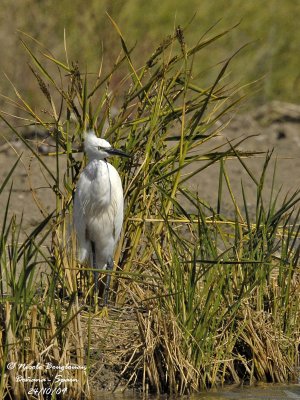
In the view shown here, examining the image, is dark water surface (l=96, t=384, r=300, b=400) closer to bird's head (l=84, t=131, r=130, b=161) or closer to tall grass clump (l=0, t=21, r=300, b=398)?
tall grass clump (l=0, t=21, r=300, b=398)

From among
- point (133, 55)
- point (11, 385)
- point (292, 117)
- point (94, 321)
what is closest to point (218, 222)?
point (94, 321)

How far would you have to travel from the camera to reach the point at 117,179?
5777 mm

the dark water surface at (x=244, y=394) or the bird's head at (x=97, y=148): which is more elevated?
the bird's head at (x=97, y=148)

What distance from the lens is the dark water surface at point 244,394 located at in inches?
194

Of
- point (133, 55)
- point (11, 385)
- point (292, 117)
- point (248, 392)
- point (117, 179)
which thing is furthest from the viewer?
point (292, 117)

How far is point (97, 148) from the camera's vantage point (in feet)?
18.6

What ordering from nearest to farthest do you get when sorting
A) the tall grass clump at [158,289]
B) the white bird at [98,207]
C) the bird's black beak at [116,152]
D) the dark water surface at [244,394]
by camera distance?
the tall grass clump at [158,289], the dark water surface at [244,394], the bird's black beak at [116,152], the white bird at [98,207]

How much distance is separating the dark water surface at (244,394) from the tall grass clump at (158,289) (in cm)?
6

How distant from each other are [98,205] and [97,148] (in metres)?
0.66

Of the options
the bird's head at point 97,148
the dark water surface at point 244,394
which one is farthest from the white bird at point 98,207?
the dark water surface at point 244,394

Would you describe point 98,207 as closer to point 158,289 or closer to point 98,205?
point 98,205

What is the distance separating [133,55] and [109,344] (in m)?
6.55

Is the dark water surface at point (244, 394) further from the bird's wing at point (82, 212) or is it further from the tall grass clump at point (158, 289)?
the bird's wing at point (82, 212)

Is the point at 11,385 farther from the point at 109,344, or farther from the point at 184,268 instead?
the point at 184,268
